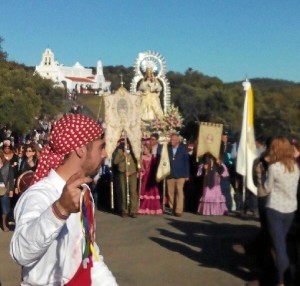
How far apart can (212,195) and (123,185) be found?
1767 millimetres

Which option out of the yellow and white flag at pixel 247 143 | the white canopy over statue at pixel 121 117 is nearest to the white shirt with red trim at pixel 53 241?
the yellow and white flag at pixel 247 143

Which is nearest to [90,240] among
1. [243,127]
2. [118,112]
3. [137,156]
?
[243,127]

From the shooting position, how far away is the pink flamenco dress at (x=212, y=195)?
1440 centimetres

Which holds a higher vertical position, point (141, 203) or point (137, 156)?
point (137, 156)

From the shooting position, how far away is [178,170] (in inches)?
565

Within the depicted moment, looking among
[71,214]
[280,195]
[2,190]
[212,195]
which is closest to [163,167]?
[212,195]

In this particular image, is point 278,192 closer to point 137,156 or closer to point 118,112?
point 137,156

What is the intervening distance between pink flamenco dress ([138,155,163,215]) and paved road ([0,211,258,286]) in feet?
1.30

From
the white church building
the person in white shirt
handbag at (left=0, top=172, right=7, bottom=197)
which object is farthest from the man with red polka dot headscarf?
the white church building

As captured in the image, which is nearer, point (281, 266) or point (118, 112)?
point (281, 266)

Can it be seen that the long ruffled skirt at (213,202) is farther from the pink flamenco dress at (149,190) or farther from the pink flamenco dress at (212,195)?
the pink flamenco dress at (149,190)

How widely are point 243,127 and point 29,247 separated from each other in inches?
358

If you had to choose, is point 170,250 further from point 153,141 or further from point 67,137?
point 67,137

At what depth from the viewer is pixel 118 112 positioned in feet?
51.0
